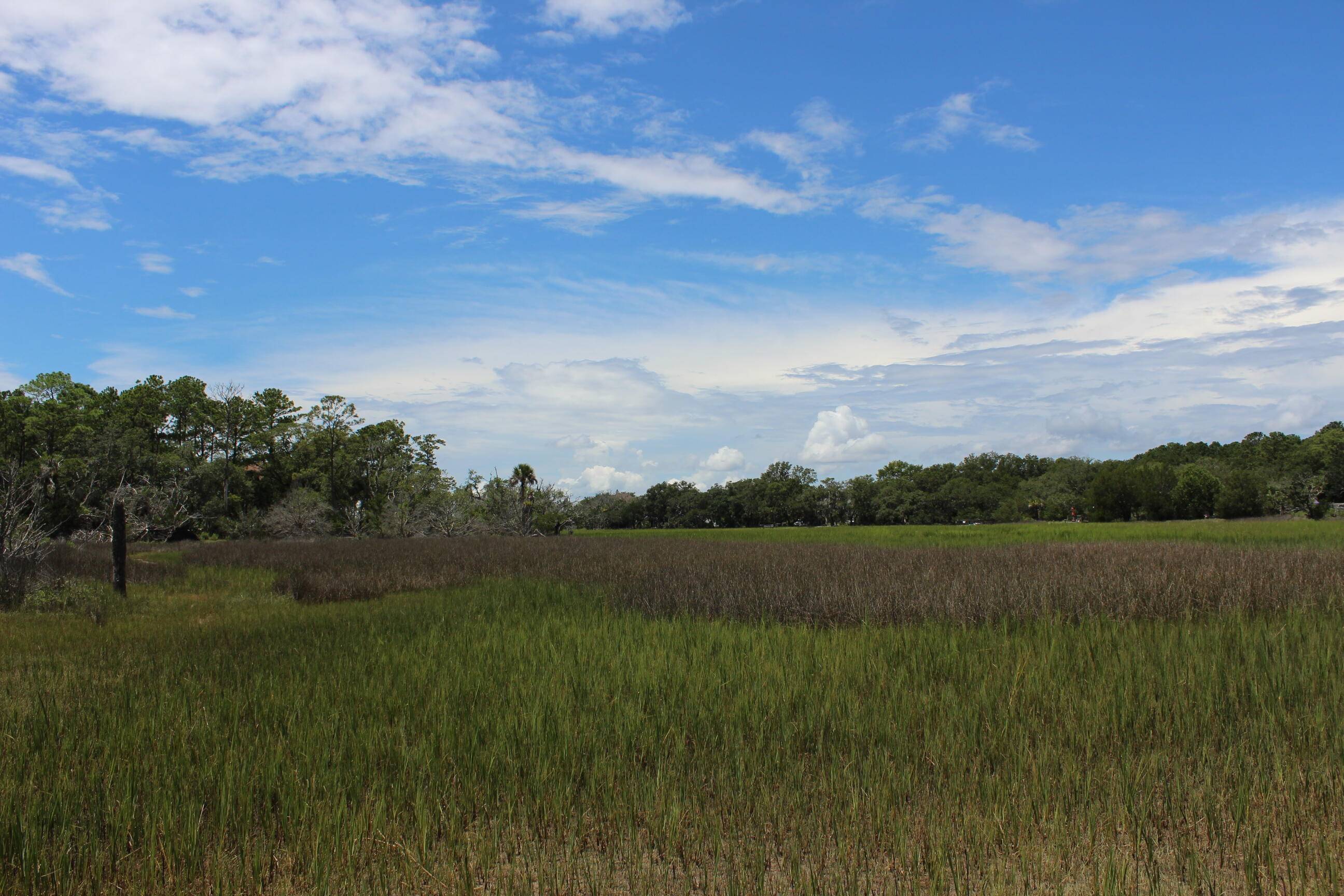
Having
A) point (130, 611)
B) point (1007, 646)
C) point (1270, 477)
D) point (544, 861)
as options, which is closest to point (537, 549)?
point (130, 611)

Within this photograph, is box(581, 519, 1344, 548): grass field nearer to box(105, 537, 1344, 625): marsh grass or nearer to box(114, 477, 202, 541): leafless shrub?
box(105, 537, 1344, 625): marsh grass

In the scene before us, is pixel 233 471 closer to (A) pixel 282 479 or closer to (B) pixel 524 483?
(A) pixel 282 479

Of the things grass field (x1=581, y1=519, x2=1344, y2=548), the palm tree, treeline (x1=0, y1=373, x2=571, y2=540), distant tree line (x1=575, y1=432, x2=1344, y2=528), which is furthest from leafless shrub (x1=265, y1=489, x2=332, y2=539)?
distant tree line (x1=575, y1=432, x2=1344, y2=528)

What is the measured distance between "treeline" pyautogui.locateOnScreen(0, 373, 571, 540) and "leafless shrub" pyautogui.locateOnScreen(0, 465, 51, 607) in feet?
78.1

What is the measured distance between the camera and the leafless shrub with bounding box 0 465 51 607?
11617mm

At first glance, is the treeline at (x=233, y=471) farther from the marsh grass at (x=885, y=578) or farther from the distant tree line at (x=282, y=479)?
the marsh grass at (x=885, y=578)

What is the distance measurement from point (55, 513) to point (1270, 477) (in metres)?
85.1

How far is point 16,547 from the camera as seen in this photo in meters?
12.4

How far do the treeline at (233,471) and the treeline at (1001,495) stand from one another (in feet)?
75.3

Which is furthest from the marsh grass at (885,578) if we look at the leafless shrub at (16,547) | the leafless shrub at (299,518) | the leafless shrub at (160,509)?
the leafless shrub at (160,509)

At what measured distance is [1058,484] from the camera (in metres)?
74.6

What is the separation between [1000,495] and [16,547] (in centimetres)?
7704

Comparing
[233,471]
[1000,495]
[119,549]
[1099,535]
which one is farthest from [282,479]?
[1000,495]

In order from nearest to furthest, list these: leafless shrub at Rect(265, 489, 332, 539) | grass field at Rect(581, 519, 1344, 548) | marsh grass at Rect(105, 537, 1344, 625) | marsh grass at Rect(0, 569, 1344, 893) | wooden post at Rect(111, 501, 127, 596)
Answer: marsh grass at Rect(0, 569, 1344, 893)
marsh grass at Rect(105, 537, 1344, 625)
wooden post at Rect(111, 501, 127, 596)
grass field at Rect(581, 519, 1344, 548)
leafless shrub at Rect(265, 489, 332, 539)
